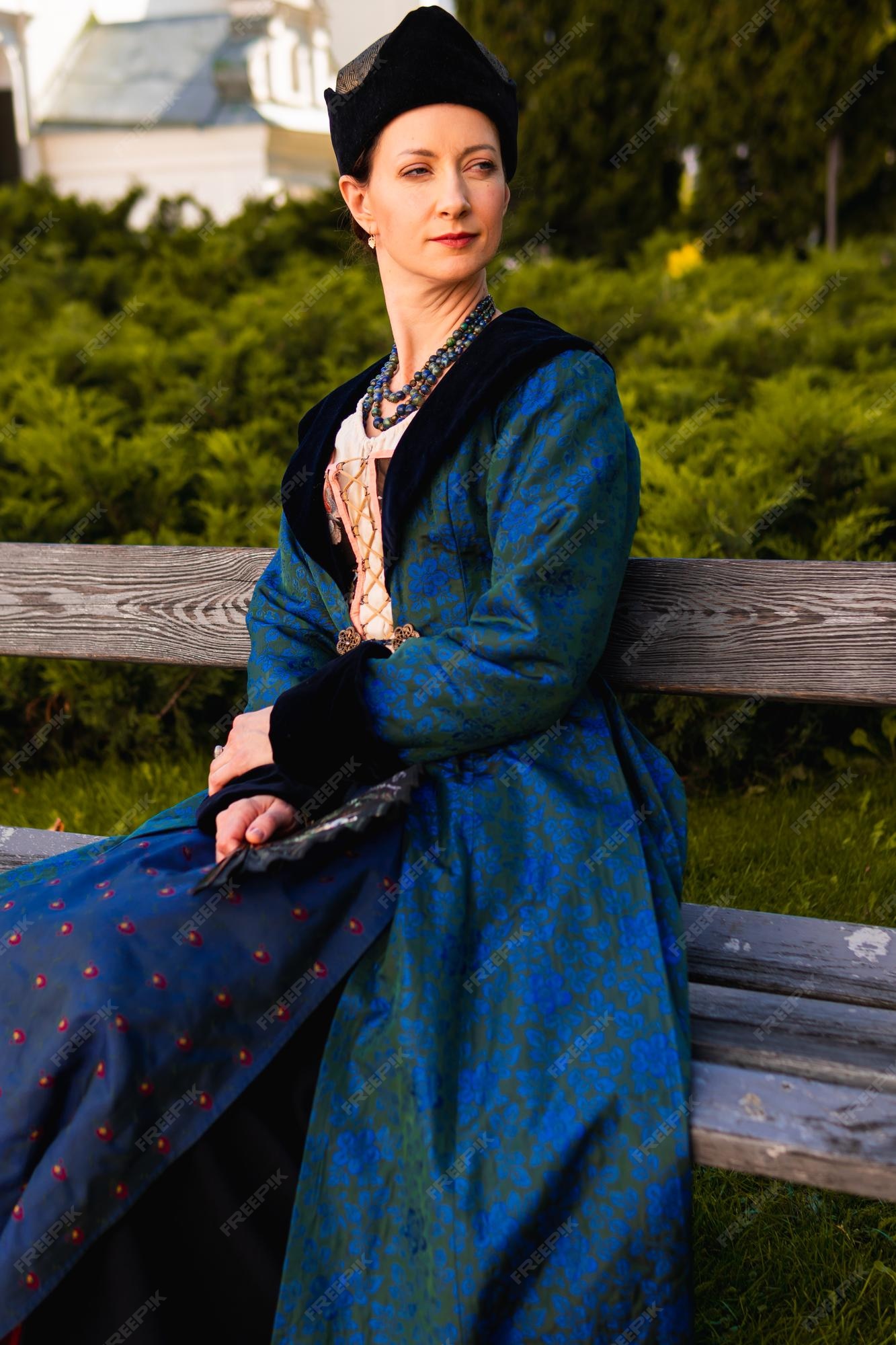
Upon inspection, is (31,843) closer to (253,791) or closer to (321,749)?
(253,791)

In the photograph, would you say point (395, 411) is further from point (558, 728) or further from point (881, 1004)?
point (881, 1004)

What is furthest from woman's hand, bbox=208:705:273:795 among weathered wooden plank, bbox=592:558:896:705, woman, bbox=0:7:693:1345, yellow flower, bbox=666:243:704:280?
yellow flower, bbox=666:243:704:280

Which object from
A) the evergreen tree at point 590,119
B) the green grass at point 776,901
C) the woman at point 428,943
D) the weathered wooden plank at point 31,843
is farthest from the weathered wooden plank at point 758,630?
the evergreen tree at point 590,119

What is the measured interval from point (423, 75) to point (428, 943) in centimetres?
123

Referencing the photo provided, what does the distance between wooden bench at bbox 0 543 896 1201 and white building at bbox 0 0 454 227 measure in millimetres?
18598

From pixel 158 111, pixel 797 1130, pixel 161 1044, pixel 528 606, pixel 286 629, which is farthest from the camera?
pixel 158 111

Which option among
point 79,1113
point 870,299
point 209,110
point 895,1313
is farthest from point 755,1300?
point 209,110

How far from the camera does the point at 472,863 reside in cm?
179

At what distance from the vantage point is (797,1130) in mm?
1530

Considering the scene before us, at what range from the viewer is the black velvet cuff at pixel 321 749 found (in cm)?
183

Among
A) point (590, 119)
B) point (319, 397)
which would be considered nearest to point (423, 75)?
point (319, 397)

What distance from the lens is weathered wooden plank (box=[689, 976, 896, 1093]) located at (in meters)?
1.66

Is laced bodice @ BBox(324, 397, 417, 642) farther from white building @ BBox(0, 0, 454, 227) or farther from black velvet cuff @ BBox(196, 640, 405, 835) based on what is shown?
white building @ BBox(0, 0, 454, 227)

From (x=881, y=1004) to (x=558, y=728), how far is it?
2.02 feet
